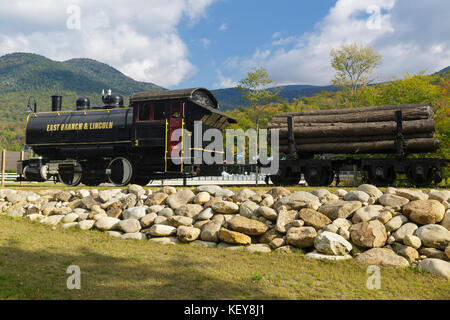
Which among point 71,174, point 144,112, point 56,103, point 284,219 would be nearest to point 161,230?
point 284,219

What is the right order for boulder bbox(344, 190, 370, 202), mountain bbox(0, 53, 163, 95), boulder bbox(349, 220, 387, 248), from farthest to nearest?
mountain bbox(0, 53, 163, 95)
boulder bbox(344, 190, 370, 202)
boulder bbox(349, 220, 387, 248)

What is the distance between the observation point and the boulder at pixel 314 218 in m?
7.68

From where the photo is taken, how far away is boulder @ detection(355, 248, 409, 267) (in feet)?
21.4

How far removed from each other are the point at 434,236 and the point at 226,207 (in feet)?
15.0

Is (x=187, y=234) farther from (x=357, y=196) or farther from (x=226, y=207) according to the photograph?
(x=357, y=196)

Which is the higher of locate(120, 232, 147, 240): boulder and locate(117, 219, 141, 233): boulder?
locate(117, 219, 141, 233): boulder

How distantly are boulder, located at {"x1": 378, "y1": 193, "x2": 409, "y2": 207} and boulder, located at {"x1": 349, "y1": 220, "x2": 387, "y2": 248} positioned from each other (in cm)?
74

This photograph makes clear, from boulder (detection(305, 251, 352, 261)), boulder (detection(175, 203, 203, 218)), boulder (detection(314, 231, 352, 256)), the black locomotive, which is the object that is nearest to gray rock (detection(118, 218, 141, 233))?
boulder (detection(175, 203, 203, 218))

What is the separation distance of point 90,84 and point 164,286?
190027 millimetres

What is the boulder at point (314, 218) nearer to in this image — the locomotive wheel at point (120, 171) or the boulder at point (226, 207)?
the boulder at point (226, 207)

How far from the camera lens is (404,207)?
7566 millimetres

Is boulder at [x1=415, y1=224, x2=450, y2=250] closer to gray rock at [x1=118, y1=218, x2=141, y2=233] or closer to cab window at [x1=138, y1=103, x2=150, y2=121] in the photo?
gray rock at [x1=118, y1=218, x2=141, y2=233]
